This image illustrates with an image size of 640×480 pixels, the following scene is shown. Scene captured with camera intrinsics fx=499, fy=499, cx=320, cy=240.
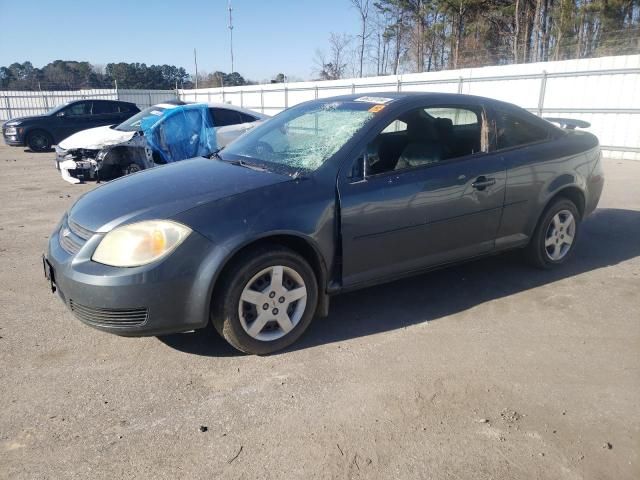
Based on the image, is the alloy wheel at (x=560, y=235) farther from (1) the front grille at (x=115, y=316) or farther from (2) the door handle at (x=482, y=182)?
(1) the front grille at (x=115, y=316)

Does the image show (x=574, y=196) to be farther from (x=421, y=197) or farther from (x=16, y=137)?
(x=16, y=137)

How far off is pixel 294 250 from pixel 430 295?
1504mm

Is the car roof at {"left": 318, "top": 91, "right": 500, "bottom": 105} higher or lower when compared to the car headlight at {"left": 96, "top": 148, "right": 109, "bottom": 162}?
higher

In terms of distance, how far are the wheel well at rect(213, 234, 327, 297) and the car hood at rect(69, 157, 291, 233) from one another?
34 centimetres

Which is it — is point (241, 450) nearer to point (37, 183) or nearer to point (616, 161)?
point (37, 183)

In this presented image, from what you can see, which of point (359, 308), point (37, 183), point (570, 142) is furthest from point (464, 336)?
point (37, 183)

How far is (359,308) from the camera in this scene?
391cm

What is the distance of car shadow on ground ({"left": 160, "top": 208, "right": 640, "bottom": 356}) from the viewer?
3.43 metres

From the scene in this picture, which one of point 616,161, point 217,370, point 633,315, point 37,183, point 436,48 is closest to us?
point 217,370

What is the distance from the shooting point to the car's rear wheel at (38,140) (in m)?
15.4

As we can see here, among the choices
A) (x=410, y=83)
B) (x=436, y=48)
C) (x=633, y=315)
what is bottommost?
(x=633, y=315)

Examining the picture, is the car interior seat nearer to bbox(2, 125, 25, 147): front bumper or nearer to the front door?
the front door

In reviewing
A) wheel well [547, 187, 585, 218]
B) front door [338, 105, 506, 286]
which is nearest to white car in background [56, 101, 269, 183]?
front door [338, 105, 506, 286]

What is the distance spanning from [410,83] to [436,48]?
18956 mm
